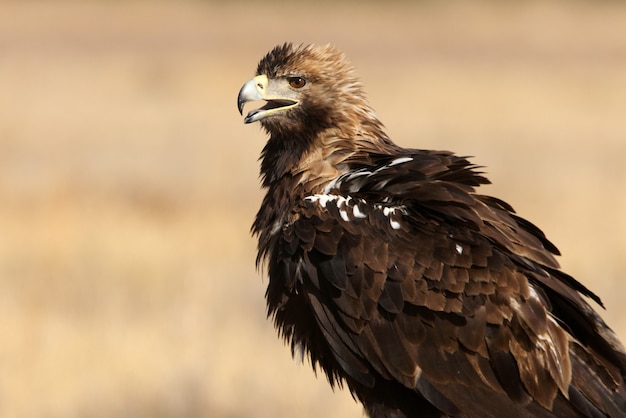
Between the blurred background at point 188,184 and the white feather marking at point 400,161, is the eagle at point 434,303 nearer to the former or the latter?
the white feather marking at point 400,161

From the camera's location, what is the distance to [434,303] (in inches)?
192

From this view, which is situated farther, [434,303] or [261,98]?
[261,98]

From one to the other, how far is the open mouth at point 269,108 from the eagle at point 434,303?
1.72ft

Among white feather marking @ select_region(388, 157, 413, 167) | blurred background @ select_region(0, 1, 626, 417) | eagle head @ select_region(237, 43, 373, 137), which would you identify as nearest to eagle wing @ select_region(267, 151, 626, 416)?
white feather marking @ select_region(388, 157, 413, 167)

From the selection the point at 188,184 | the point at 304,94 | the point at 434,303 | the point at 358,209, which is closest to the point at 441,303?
the point at 434,303

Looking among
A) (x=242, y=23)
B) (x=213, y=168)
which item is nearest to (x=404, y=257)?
(x=213, y=168)

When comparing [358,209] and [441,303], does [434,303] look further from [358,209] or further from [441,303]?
[358,209]

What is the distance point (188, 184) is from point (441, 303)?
28.4 ft

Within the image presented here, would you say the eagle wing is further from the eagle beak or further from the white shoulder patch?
the eagle beak

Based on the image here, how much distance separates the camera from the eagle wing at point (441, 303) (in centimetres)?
488

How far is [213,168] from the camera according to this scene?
47.5ft

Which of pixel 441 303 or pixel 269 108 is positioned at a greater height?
pixel 269 108

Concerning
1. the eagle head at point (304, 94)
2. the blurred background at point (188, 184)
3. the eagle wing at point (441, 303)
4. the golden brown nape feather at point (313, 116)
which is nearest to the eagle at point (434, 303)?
the eagle wing at point (441, 303)

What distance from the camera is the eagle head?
567 centimetres
